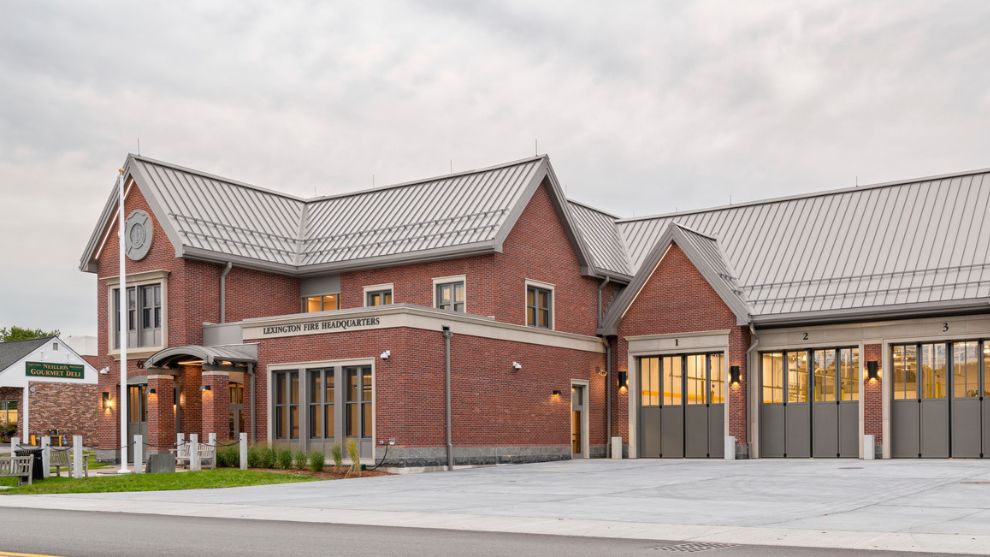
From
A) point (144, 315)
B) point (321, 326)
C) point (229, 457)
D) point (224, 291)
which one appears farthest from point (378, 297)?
point (229, 457)

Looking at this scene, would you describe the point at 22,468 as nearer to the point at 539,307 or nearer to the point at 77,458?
the point at 77,458

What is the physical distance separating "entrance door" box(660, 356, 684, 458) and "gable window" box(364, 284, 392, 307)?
10359 mm

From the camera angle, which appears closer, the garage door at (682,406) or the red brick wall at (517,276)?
the red brick wall at (517,276)

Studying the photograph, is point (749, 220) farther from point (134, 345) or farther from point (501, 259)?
point (134, 345)

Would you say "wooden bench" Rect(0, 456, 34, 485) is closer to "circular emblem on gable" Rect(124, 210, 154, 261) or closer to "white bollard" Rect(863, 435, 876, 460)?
"circular emblem on gable" Rect(124, 210, 154, 261)

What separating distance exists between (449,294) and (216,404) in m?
8.73

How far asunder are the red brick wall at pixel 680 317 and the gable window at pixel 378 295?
8903 millimetres

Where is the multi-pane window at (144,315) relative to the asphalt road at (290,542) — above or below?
above

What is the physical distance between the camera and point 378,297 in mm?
38688

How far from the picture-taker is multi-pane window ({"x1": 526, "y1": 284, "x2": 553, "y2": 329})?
125 ft

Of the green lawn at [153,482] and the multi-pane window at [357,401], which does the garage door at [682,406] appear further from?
the green lawn at [153,482]

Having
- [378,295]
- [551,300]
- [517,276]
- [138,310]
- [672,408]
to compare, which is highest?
[517,276]

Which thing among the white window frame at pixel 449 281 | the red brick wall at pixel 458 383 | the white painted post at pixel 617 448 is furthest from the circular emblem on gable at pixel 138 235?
the white painted post at pixel 617 448

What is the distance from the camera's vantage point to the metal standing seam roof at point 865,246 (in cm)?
3516
